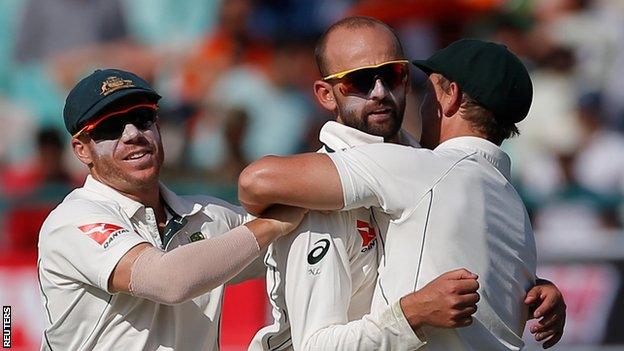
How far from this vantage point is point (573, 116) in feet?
34.0

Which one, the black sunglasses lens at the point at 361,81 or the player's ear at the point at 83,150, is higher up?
the black sunglasses lens at the point at 361,81

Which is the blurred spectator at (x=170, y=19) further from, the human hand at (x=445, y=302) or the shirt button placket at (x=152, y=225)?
the human hand at (x=445, y=302)

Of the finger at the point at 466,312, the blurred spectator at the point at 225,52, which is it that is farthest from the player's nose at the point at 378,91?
the blurred spectator at the point at 225,52

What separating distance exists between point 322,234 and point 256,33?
717 centimetres

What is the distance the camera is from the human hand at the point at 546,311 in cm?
412

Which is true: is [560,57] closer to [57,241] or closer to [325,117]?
[325,117]

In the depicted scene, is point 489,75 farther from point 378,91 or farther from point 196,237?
point 196,237

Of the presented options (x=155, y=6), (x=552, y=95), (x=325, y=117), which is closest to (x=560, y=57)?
(x=552, y=95)

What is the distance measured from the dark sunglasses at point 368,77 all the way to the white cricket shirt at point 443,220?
26 cm

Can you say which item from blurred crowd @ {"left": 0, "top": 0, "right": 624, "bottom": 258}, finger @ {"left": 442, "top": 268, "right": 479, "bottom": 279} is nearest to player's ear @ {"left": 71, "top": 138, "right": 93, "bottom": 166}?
finger @ {"left": 442, "top": 268, "right": 479, "bottom": 279}

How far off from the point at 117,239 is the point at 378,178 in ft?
3.21

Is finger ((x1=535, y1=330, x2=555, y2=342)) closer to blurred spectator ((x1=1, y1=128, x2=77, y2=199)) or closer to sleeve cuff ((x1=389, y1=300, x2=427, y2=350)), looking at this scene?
sleeve cuff ((x1=389, y1=300, x2=427, y2=350))

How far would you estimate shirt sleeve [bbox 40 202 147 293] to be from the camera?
4.11 metres

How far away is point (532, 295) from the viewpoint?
4.10m
